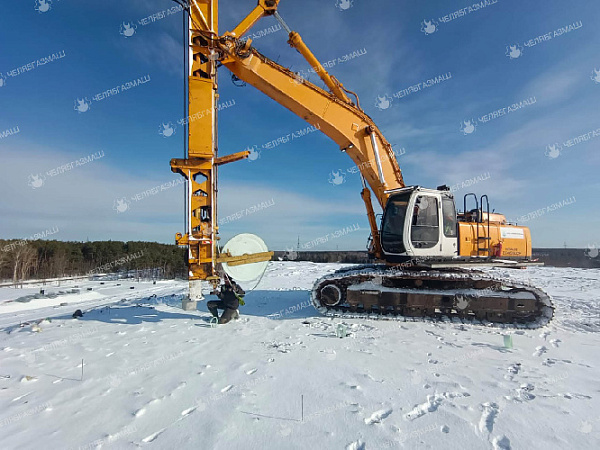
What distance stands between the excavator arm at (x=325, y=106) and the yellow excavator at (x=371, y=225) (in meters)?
0.03

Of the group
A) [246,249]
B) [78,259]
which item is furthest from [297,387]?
[78,259]

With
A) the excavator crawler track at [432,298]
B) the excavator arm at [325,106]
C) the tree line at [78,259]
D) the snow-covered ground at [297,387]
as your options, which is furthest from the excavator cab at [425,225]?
the tree line at [78,259]

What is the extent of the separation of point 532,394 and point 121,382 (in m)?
5.06

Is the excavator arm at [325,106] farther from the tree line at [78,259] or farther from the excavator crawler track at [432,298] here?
the tree line at [78,259]

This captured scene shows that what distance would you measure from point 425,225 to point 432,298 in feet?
5.92

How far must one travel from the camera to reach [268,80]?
26.5ft

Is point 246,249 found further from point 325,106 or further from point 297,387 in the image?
point 325,106

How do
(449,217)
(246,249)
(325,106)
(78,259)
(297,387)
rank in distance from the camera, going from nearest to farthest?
(297,387) → (246,249) → (449,217) → (325,106) → (78,259)

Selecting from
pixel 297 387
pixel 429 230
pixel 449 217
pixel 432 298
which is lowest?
pixel 297 387

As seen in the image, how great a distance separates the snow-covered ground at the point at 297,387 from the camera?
2.73m

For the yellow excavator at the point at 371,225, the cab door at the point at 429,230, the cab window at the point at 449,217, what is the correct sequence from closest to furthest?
the yellow excavator at the point at 371,225 < the cab door at the point at 429,230 < the cab window at the point at 449,217

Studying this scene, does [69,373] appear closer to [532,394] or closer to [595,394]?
[532,394]

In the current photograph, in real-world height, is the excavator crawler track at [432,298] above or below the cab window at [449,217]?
below

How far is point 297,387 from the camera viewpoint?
3.67m
